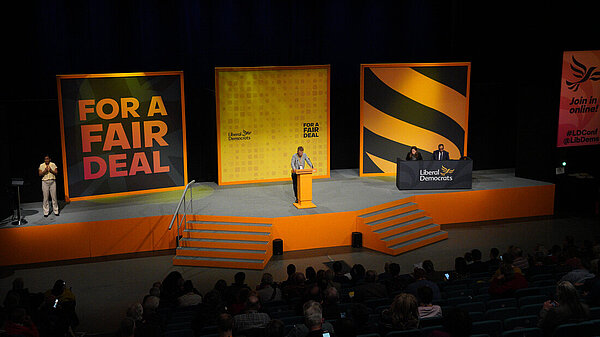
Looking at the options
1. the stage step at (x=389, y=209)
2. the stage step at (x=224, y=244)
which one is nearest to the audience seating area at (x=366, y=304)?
the stage step at (x=224, y=244)

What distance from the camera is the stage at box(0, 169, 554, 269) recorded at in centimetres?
1194

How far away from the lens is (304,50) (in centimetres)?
1642

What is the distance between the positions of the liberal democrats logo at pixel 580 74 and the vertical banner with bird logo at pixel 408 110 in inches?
102

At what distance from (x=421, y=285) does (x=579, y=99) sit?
32.7ft

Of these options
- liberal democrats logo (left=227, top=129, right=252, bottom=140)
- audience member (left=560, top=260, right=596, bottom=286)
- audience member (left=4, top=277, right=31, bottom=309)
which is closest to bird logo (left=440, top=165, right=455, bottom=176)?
liberal democrats logo (left=227, top=129, right=252, bottom=140)

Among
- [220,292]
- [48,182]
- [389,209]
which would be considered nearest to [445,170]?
[389,209]

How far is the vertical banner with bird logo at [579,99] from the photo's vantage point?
1519cm

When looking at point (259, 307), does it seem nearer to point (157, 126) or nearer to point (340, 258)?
point (340, 258)

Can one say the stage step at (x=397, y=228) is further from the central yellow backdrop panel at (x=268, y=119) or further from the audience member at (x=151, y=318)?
the audience member at (x=151, y=318)

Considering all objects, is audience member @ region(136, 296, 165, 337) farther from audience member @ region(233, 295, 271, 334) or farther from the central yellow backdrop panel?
the central yellow backdrop panel

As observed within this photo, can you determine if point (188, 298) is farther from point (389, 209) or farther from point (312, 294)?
point (389, 209)

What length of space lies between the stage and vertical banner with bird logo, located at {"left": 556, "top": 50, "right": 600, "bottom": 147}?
213 centimetres

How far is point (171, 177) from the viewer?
14.6 m

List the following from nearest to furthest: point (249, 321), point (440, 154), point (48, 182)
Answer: point (249, 321)
point (48, 182)
point (440, 154)
